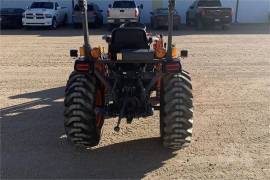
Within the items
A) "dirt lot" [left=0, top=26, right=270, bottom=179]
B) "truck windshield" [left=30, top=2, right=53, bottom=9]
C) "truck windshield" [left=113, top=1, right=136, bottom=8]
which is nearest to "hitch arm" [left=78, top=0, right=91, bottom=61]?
"dirt lot" [left=0, top=26, right=270, bottom=179]

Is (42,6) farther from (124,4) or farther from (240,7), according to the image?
(240,7)

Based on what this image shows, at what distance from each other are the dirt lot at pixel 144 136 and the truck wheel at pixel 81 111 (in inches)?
11.5

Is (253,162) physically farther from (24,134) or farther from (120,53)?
(24,134)

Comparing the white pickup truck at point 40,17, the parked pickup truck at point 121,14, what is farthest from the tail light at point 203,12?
the white pickup truck at point 40,17

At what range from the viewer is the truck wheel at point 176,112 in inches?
248

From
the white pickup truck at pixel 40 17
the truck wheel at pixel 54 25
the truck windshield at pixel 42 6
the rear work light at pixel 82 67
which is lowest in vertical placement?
the truck wheel at pixel 54 25

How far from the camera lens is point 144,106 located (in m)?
6.59

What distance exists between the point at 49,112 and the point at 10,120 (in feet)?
2.66

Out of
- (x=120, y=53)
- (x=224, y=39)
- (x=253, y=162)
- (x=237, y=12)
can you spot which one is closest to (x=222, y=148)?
(x=253, y=162)

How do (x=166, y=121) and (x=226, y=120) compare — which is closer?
(x=166, y=121)

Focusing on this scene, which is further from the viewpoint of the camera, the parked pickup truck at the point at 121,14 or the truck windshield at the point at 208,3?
the truck windshield at the point at 208,3

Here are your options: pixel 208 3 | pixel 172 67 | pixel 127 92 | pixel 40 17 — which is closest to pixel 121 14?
pixel 40 17

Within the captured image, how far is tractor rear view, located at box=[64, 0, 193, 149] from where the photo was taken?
6.34 m

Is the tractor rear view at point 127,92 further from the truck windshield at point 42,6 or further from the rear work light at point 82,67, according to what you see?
the truck windshield at point 42,6
